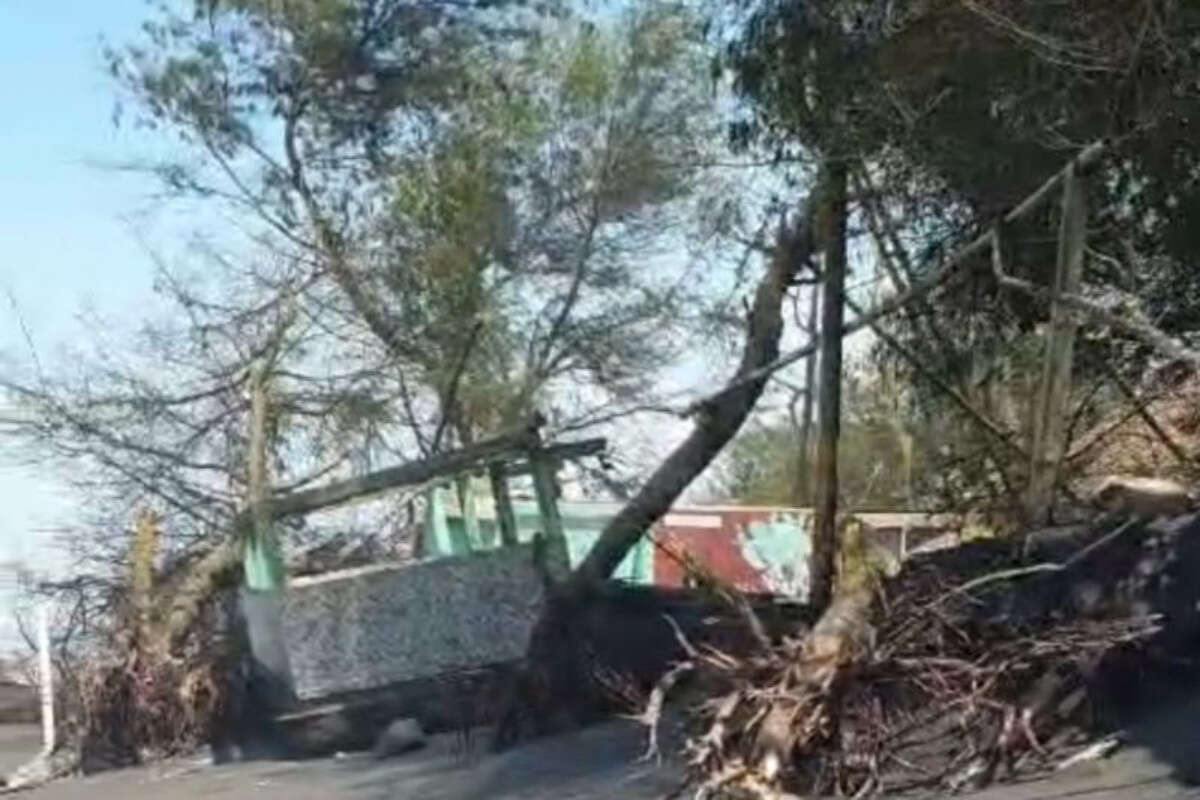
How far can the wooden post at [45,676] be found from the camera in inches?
710

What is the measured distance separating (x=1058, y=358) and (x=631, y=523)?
18.5ft

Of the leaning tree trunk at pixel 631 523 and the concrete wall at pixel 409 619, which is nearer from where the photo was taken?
the leaning tree trunk at pixel 631 523

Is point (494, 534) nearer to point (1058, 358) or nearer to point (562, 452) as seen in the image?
point (562, 452)

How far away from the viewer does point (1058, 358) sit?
37.9ft

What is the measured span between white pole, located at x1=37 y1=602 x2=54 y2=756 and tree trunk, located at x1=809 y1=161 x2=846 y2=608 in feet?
23.5

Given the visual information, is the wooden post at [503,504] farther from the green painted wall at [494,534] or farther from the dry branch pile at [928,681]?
the dry branch pile at [928,681]

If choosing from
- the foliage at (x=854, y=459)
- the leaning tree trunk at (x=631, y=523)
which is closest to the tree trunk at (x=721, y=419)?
the leaning tree trunk at (x=631, y=523)

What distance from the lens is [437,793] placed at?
1252cm

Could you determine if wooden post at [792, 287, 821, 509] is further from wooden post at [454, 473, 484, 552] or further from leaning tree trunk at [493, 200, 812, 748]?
wooden post at [454, 473, 484, 552]

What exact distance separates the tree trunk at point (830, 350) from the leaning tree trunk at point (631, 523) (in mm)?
727

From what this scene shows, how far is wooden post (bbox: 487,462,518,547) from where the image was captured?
16.3 m

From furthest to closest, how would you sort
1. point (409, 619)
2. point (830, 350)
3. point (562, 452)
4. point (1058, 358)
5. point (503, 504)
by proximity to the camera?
point (562, 452) < point (503, 504) < point (409, 619) < point (830, 350) < point (1058, 358)

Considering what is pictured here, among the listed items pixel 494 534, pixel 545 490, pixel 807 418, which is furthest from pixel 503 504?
pixel 807 418

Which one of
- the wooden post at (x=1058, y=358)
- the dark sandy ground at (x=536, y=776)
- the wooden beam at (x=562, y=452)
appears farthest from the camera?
the wooden beam at (x=562, y=452)
